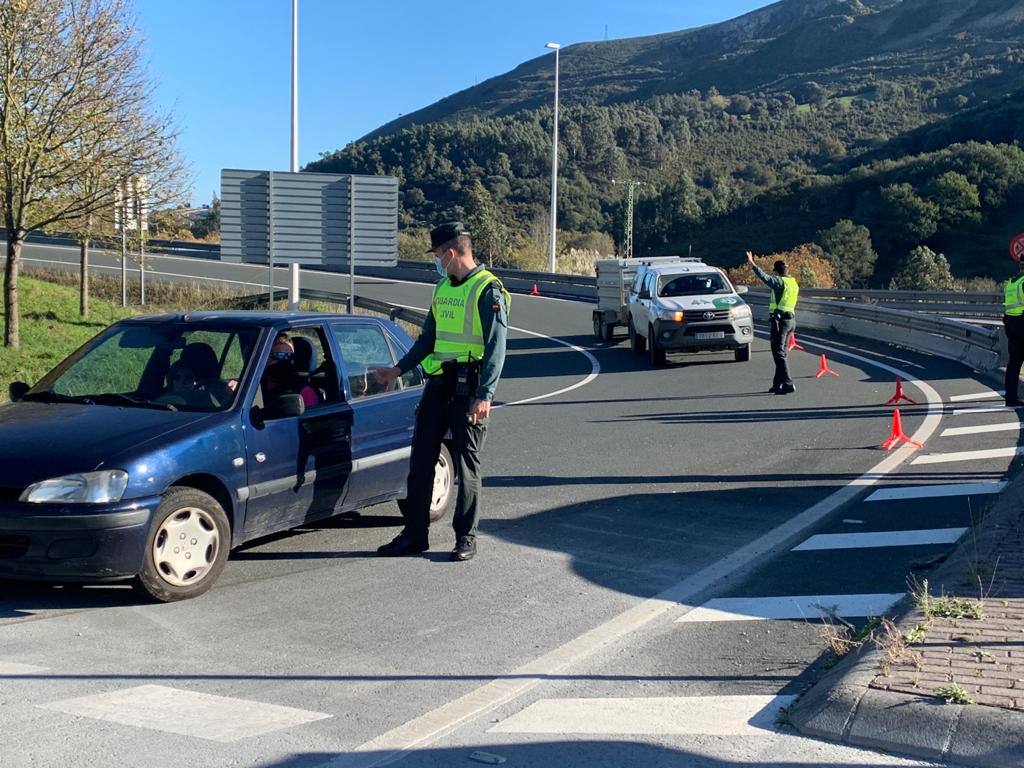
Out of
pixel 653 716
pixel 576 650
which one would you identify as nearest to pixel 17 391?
pixel 576 650

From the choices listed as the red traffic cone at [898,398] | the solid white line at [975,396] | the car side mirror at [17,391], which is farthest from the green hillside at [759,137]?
the car side mirror at [17,391]

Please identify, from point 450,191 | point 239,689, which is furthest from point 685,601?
point 450,191

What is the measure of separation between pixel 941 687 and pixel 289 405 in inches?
156

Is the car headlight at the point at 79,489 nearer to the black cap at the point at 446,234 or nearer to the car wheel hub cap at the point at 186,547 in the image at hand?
the car wheel hub cap at the point at 186,547

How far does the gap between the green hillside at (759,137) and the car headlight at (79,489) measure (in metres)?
55.2

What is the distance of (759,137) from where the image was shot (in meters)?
103

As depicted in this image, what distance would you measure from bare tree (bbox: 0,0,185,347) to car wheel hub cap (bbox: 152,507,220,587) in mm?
16045

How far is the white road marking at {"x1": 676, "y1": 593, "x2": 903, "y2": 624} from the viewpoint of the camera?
5.90 metres

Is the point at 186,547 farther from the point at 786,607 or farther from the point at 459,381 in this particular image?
the point at 786,607

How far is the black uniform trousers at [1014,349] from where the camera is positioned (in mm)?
13650

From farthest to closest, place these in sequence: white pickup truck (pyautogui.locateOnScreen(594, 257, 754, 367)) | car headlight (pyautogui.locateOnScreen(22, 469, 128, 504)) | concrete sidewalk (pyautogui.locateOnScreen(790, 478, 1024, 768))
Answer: white pickup truck (pyautogui.locateOnScreen(594, 257, 754, 367)), car headlight (pyautogui.locateOnScreen(22, 469, 128, 504)), concrete sidewalk (pyautogui.locateOnScreen(790, 478, 1024, 768))

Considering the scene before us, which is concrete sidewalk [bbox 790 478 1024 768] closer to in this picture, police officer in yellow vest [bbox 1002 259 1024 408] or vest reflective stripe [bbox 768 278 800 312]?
police officer in yellow vest [bbox 1002 259 1024 408]

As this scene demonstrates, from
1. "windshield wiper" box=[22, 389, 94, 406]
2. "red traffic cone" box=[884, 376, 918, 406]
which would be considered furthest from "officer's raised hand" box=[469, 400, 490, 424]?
"red traffic cone" box=[884, 376, 918, 406]

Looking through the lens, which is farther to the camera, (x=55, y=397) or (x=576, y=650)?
(x=55, y=397)
